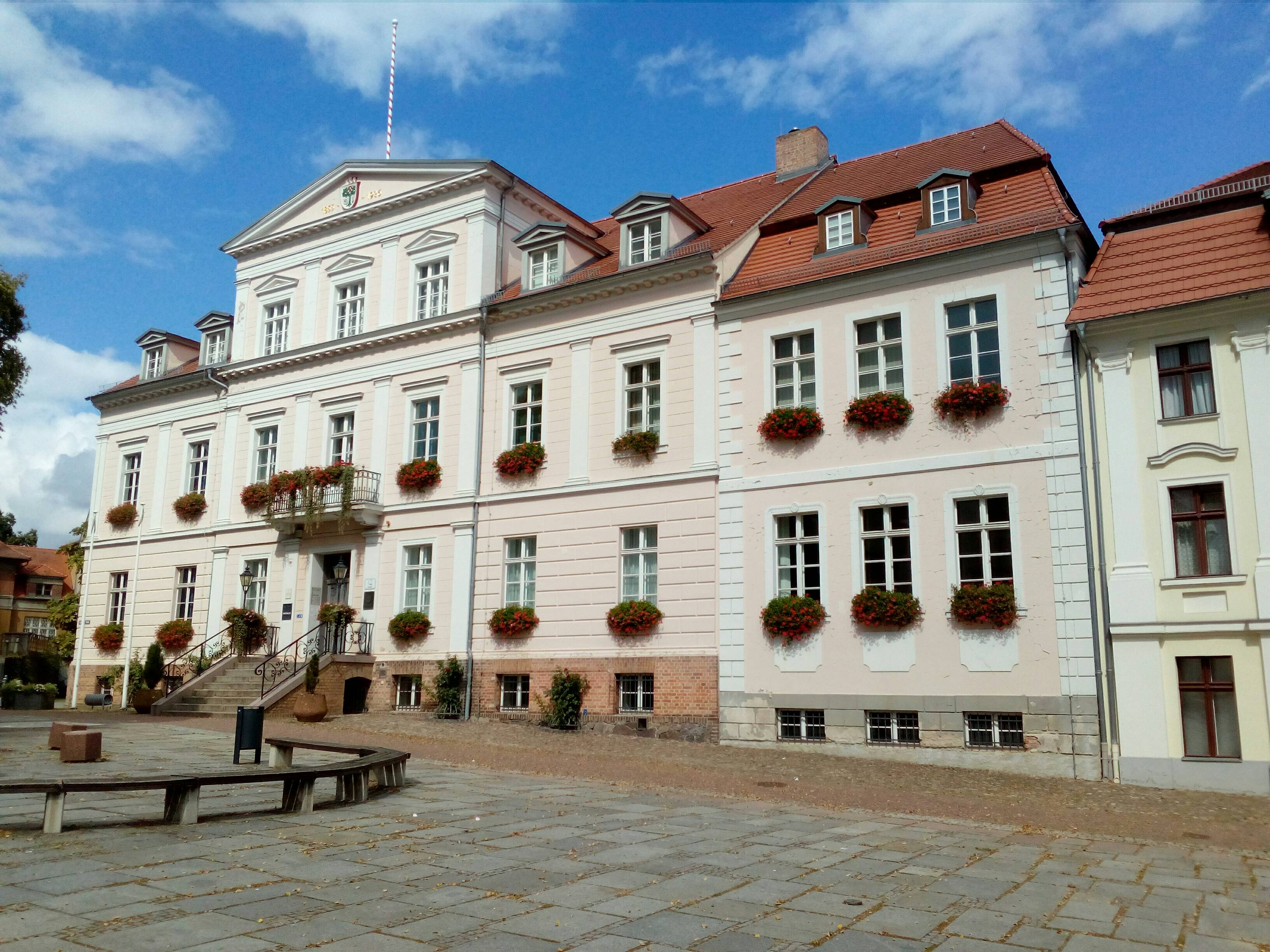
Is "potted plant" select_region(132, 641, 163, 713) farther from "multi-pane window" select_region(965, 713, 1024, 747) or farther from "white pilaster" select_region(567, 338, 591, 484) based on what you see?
"multi-pane window" select_region(965, 713, 1024, 747)

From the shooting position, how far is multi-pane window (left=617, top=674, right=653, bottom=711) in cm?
2159

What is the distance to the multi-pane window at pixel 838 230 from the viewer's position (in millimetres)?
21312

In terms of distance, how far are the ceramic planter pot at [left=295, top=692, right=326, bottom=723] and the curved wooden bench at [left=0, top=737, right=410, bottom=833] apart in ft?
29.7

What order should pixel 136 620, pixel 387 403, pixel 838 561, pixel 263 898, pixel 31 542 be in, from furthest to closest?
pixel 31 542 < pixel 136 620 < pixel 387 403 < pixel 838 561 < pixel 263 898

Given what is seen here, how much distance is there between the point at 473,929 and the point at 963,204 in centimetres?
1699

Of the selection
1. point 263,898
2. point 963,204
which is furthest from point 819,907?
point 963,204

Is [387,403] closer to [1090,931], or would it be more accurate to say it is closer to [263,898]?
[263,898]

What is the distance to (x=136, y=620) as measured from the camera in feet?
104

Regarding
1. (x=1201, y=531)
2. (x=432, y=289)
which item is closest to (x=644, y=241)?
(x=432, y=289)

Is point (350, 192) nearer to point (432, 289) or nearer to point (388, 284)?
point (388, 284)

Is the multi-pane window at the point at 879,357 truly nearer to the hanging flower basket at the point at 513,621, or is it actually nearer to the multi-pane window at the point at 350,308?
the hanging flower basket at the point at 513,621

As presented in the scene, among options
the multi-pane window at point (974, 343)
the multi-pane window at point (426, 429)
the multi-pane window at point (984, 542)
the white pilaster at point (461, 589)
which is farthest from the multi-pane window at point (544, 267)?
the multi-pane window at point (984, 542)

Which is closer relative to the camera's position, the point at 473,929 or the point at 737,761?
the point at 473,929

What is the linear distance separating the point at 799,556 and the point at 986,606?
3678mm
